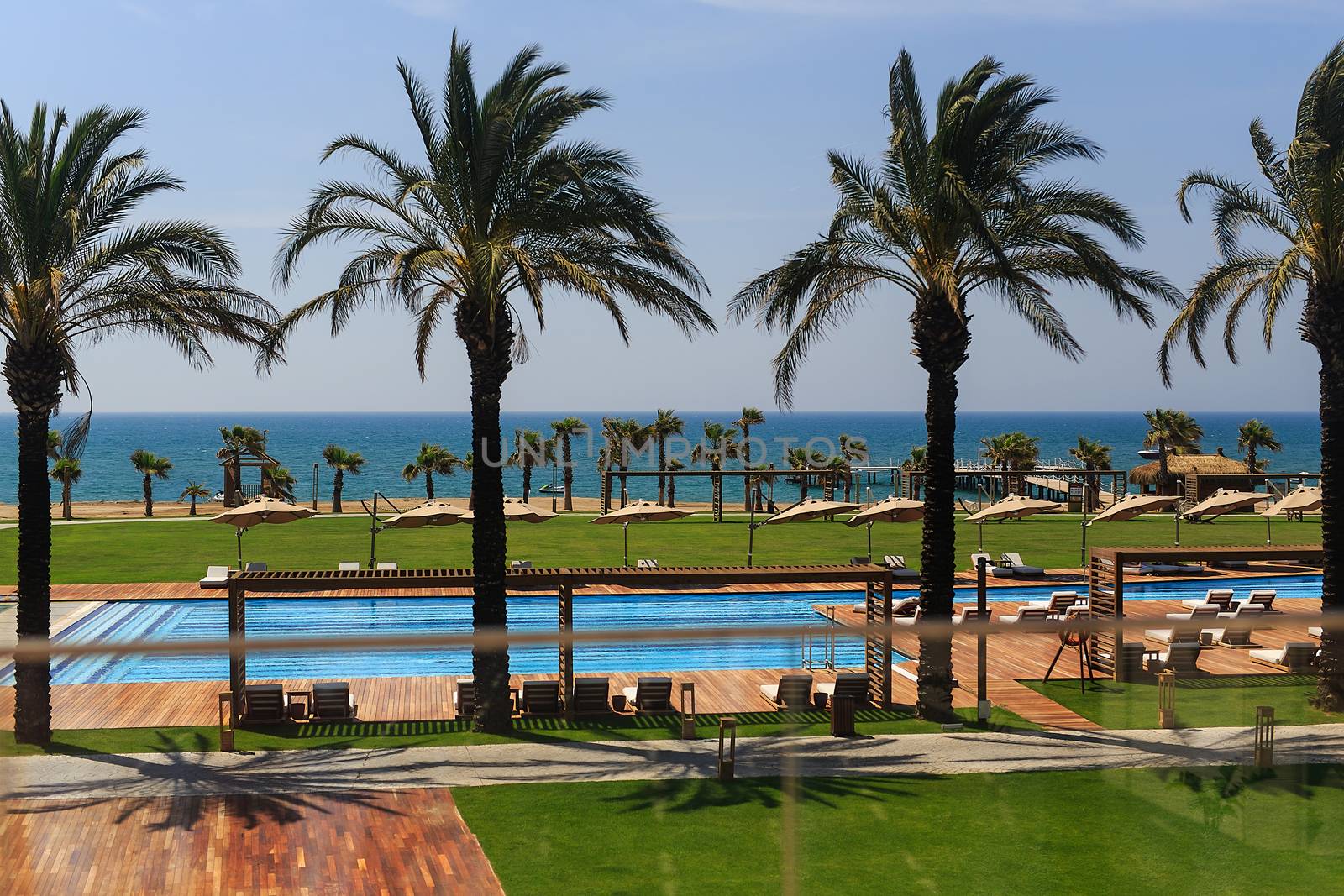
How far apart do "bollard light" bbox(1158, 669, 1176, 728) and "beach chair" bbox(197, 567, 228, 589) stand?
1131 inches

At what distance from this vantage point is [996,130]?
17.9 m

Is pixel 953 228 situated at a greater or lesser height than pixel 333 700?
greater

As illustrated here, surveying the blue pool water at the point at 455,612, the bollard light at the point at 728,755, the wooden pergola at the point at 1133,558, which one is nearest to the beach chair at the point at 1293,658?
the bollard light at the point at 728,755

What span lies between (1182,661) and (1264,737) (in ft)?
1.23

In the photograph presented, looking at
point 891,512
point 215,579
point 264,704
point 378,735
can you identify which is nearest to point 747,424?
point 891,512

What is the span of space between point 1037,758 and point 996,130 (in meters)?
15.8

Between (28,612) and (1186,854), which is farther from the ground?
(1186,854)

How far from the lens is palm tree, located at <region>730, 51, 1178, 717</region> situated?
17516 mm

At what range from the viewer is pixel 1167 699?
12.9 ft

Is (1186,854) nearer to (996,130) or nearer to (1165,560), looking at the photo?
(996,130)

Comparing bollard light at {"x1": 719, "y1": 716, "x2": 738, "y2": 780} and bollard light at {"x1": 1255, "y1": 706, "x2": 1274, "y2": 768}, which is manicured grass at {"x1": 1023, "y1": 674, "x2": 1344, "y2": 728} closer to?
bollard light at {"x1": 1255, "y1": 706, "x2": 1274, "y2": 768}

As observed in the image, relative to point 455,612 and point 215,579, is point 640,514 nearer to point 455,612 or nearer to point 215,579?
point 455,612

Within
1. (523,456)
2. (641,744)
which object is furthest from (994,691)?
(523,456)

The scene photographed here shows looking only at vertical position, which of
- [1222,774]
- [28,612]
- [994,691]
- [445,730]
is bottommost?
[994,691]
